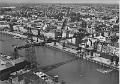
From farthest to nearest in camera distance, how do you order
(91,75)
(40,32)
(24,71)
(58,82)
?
1. (40,32)
2. (91,75)
3. (24,71)
4. (58,82)

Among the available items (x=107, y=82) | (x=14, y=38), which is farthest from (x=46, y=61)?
(x=14, y=38)

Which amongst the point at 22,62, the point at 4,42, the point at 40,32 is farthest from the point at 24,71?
the point at 40,32

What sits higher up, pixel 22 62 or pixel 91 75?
pixel 22 62

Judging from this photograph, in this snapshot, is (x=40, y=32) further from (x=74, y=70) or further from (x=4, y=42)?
(x=74, y=70)

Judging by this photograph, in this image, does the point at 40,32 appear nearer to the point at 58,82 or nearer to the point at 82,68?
the point at 82,68

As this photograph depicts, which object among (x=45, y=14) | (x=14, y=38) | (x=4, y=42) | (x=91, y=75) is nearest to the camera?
(x=91, y=75)

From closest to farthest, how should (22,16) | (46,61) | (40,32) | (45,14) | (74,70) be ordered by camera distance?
(74,70) → (46,61) → (40,32) → (22,16) → (45,14)

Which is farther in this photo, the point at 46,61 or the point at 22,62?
the point at 46,61

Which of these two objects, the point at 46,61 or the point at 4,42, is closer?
the point at 46,61

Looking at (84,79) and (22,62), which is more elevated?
(22,62)
